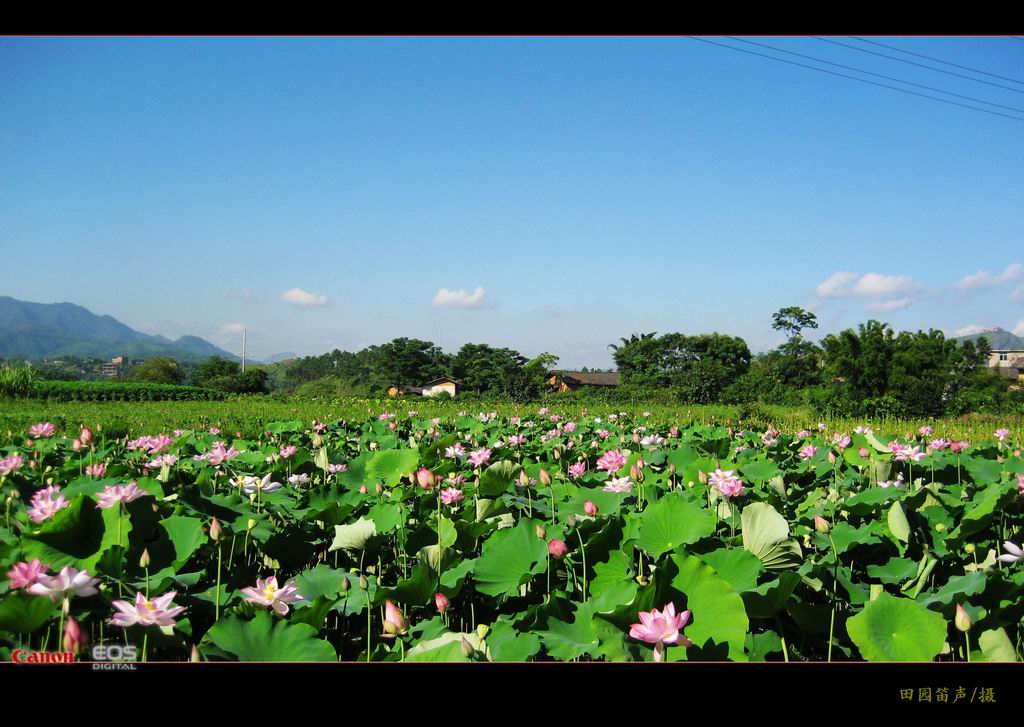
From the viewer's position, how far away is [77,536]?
1320mm

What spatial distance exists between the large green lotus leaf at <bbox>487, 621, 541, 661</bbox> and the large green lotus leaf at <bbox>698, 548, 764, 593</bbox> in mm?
403

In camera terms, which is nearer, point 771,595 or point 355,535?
point 771,595

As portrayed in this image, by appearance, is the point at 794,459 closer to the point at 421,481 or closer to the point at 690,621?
the point at 421,481

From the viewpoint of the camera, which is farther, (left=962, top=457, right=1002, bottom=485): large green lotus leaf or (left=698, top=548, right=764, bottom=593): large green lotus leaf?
(left=962, top=457, right=1002, bottom=485): large green lotus leaf

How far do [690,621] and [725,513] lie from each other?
88 cm

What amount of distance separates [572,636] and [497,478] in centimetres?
114

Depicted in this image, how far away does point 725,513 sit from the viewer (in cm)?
192

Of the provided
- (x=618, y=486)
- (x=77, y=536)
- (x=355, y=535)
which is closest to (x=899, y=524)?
(x=618, y=486)

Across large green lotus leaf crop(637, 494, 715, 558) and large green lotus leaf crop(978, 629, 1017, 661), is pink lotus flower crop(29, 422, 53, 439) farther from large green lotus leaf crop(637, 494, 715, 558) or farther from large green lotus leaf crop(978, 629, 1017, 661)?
large green lotus leaf crop(978, 629, 1017, 661)

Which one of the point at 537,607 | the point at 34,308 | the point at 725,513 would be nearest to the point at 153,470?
the point at 34,308

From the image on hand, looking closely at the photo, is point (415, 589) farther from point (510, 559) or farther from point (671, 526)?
point (671, 526)

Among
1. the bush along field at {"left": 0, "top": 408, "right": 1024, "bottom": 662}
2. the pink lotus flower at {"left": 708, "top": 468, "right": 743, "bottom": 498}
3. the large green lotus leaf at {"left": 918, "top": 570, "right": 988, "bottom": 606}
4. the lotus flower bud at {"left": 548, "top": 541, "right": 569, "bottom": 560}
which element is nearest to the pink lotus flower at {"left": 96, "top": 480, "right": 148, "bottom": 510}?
the bush along field at {"left": 0, "top": 408, "right": 1024, "bottom": 662}

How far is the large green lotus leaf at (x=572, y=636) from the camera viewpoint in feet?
3.60

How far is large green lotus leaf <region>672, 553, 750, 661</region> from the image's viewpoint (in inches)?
41.8
